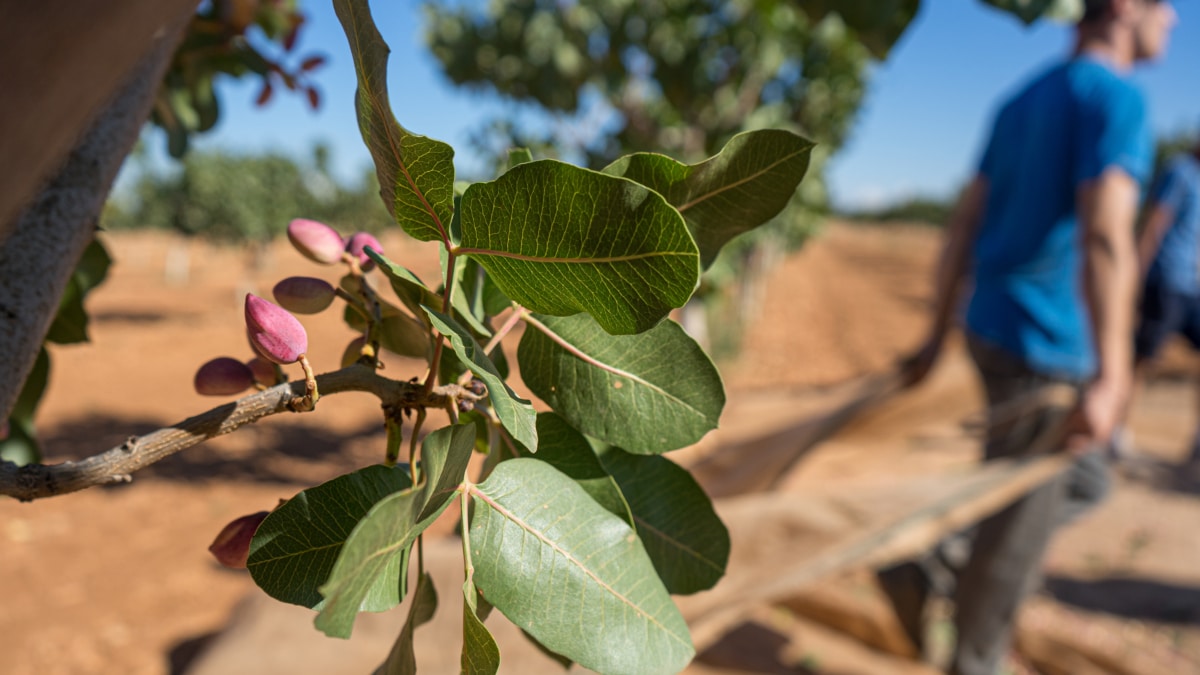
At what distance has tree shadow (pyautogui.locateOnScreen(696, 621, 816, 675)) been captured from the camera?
342 centimetres

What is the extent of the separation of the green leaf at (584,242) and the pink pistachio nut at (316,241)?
0.67ft

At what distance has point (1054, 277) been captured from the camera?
248 cm

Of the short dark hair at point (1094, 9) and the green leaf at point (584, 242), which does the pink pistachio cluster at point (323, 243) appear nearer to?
the green leaf at point (584, 242)

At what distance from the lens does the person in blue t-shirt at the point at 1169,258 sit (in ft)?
14.6

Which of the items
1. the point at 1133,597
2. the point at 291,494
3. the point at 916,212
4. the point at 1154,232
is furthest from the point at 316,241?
the point at 916,212

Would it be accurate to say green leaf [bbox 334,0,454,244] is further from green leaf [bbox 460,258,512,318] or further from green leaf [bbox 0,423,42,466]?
green leaf [bbox 0,423,42,466]

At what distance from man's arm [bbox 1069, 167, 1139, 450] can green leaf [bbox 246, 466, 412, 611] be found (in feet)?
7.84

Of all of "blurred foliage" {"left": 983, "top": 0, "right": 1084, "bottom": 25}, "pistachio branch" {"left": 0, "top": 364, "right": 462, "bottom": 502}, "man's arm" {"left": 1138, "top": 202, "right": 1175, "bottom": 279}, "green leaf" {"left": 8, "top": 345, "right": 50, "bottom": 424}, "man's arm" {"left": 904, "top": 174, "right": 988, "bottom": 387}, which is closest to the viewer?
"pistachio branch" {"left": 0, "top": 364, "right": 462, "bottom": 502}

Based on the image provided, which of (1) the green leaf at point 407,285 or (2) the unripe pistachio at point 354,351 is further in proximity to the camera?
(2) the unripe pistachio at point 354,351

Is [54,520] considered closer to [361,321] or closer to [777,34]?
[361,321]

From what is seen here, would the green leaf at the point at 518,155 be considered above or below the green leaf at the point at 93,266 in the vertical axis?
above

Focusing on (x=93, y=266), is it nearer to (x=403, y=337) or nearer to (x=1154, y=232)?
(x=403, y=337)

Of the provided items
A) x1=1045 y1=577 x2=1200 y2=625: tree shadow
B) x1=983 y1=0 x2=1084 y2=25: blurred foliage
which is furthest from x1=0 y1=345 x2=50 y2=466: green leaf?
x1=1045 y1=577 x2=1200 y2=625: tree shadow

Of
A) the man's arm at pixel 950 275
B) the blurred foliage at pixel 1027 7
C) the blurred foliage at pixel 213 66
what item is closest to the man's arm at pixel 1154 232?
the man's arm at pixel 950 275
